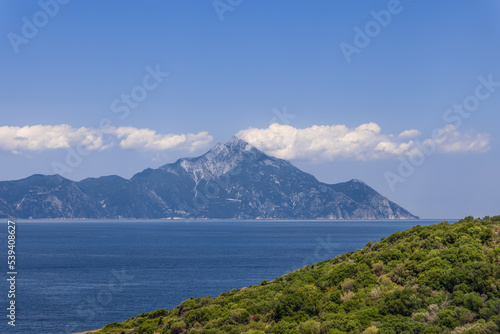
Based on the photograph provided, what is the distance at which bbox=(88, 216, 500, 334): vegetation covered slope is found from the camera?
1259 inches

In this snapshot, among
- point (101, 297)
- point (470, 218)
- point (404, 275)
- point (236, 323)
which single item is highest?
point (470, 218)

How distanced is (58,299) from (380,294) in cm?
6171

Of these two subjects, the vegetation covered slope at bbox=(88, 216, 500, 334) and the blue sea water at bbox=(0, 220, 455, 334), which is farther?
the blue sea water at bbox=(0, 220, 455, 334)

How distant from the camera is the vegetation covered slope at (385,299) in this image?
31984 mm

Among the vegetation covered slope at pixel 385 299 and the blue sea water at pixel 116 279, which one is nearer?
the vegetation covered slope at pixel 385 299

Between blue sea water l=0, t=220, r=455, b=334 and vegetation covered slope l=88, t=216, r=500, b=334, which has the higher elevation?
vegetation covered slope l=88, t=216, r=500, b=334

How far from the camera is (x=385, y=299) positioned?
35812mm

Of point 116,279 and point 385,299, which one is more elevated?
point 385,299

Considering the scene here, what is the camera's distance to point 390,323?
104 feet

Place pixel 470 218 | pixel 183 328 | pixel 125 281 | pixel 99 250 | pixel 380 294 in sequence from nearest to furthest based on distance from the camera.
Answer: pixel 380 294 < pixel 183 328 < pixel 470 218 < pixel 125 281 < pixel 99 250

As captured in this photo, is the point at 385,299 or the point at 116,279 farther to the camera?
the point at 116,279

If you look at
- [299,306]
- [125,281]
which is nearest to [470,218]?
[299,306]

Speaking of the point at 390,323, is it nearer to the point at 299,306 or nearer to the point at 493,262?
the point at 299,306

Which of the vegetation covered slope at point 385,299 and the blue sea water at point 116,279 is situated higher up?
the vegetation covered slope at point 385,299
